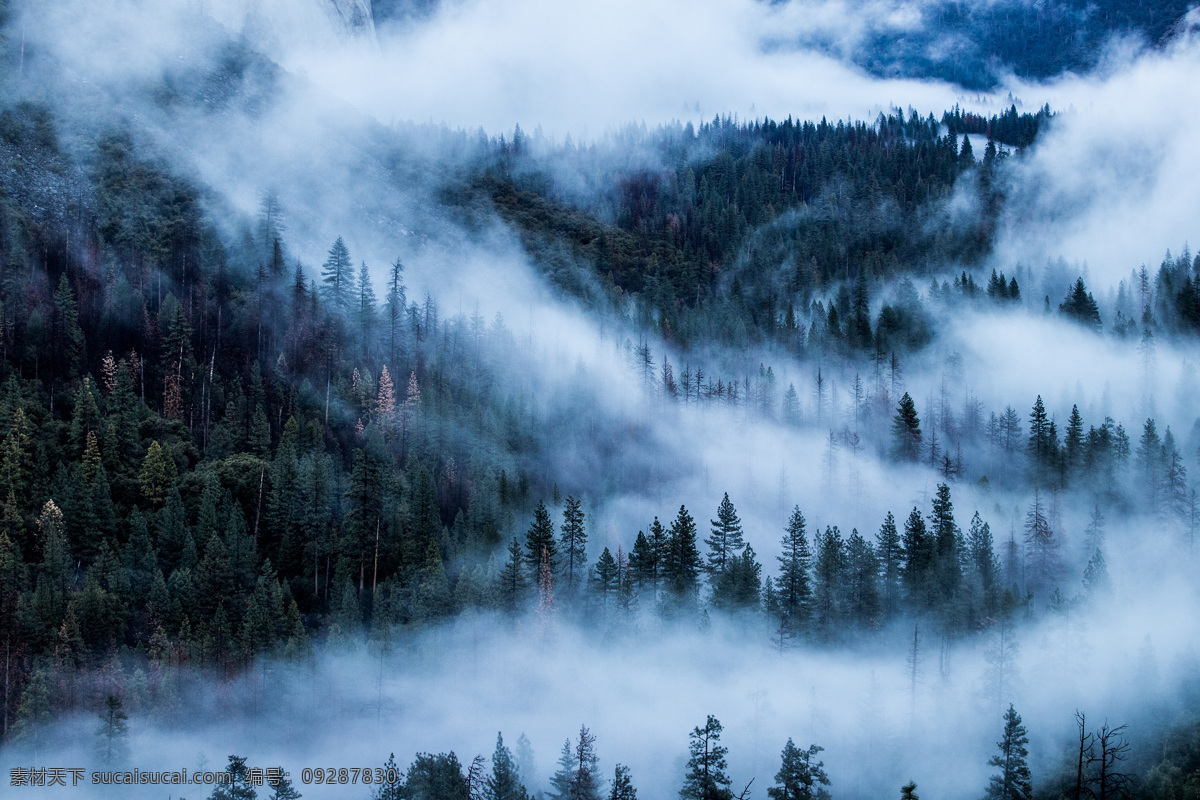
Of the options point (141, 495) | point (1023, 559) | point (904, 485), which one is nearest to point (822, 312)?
point (904, 485)

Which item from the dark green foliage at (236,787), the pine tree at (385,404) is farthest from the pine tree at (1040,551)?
the dark green foliage at (236,787)

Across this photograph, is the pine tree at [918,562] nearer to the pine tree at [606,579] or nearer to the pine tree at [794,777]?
the pine tree at [606,579]

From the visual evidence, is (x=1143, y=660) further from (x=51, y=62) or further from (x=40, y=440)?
(x=51, y=62)

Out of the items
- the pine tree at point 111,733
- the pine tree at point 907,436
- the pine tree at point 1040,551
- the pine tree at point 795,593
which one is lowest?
the pine tree at point 111,733

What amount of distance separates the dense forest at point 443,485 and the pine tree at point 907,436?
1.56 ft

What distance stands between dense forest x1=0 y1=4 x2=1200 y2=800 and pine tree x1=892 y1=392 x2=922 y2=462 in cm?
48

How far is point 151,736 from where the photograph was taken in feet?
253

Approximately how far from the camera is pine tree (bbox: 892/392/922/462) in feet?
475

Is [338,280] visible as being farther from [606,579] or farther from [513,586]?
[606,579]

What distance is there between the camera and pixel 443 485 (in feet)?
371

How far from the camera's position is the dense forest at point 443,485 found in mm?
79250

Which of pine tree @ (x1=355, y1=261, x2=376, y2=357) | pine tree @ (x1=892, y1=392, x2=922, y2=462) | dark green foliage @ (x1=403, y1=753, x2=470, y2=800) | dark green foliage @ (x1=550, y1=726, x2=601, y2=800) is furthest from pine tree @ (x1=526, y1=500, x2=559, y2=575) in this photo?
pine tree @ (x1=892, y1=392, x2=922, y2=462)

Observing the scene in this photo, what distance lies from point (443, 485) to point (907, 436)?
72.6 m

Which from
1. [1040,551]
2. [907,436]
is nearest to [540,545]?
[1040,551]
